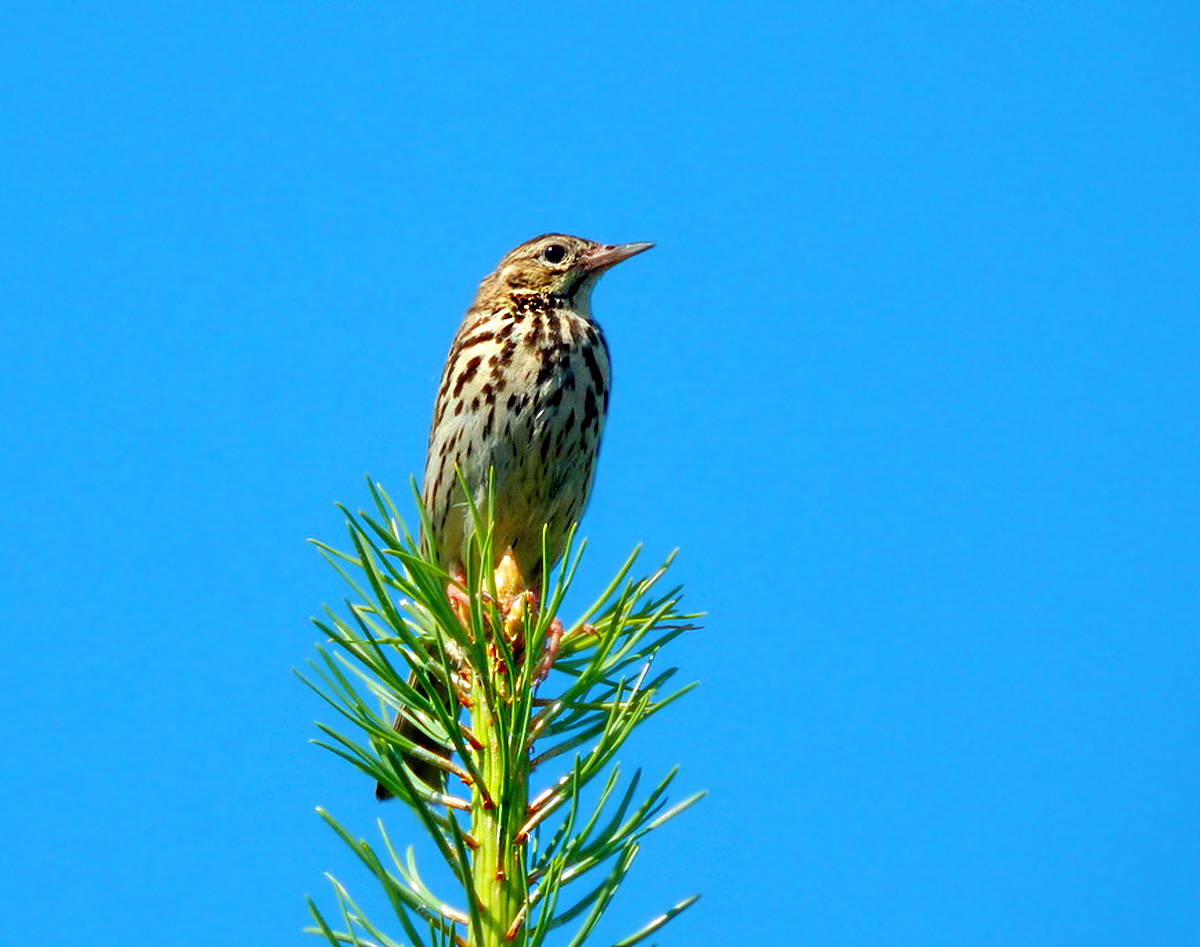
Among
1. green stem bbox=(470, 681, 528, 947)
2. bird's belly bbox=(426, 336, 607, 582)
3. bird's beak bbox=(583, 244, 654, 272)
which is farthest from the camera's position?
bird's beak bbox=(583, 244, 654, 272)

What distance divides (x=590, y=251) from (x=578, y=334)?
37.6 inches

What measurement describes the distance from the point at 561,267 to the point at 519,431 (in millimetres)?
1728

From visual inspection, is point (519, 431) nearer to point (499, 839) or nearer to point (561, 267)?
point (561, 267)

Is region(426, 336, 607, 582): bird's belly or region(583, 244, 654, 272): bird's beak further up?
region(583, 244, 654, 272): bird's beak

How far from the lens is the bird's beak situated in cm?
749

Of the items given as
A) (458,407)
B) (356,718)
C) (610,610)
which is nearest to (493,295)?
(458,407)

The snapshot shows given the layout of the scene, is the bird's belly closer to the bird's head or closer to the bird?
the bird

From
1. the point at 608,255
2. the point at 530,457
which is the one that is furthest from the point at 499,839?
the point at 608,255

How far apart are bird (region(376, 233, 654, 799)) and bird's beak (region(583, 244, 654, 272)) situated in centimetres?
50

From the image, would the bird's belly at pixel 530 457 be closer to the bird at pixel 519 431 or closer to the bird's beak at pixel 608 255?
the bird at pixel 519 431

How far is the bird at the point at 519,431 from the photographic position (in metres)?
6.21

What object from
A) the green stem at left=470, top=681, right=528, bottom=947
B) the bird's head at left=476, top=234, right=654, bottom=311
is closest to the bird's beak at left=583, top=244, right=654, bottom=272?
the bird's head at left=476, top=234, right=654, bottom=311

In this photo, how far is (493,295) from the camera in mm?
7676

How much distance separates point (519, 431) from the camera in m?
6.22
